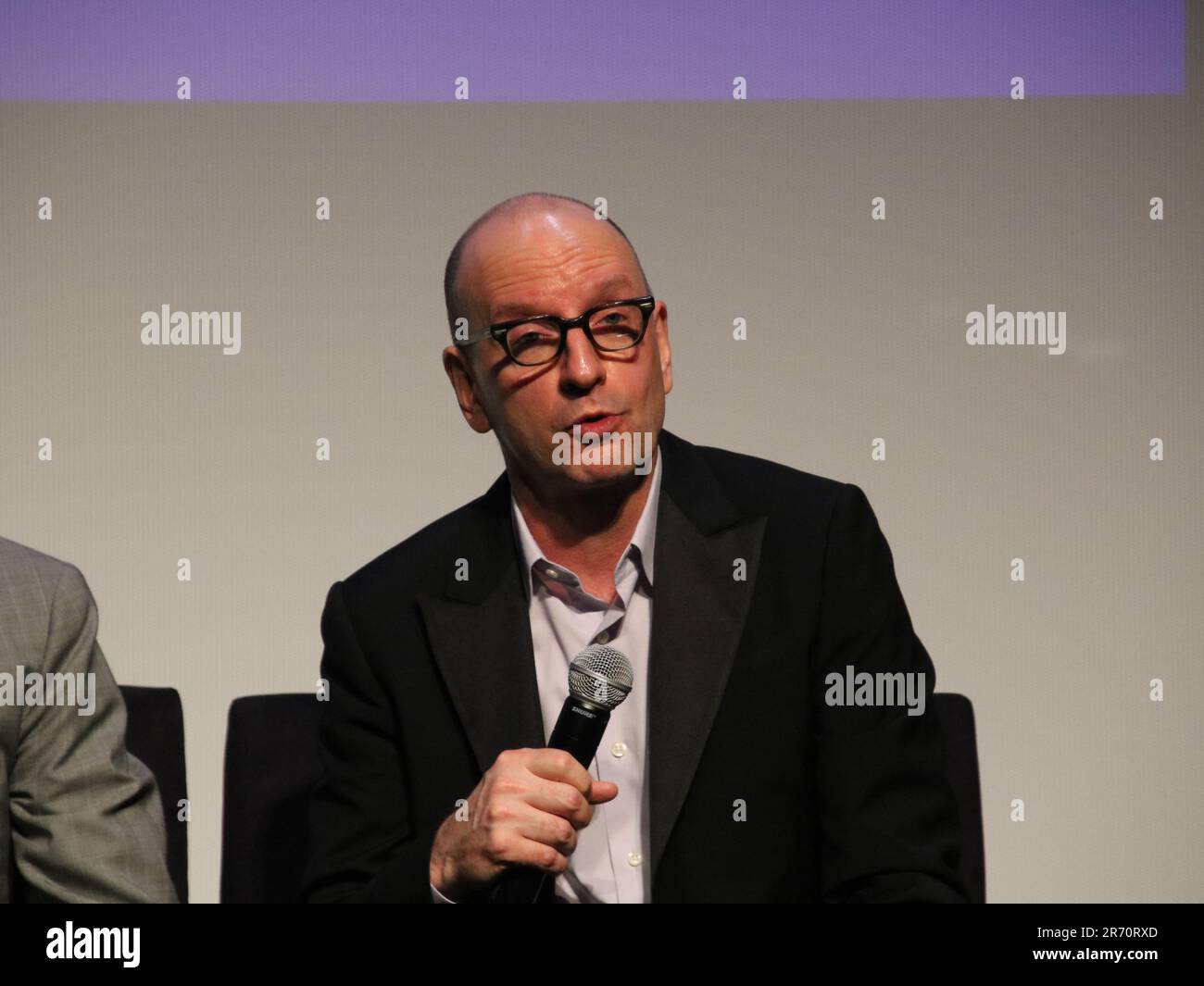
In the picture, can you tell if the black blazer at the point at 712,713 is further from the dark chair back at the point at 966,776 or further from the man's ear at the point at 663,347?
the dark chair back at the point at 966,776

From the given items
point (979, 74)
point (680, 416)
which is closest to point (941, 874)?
point (680, 416)

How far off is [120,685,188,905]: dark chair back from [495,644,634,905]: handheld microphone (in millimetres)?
873

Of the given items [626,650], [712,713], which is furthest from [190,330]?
[712,713]

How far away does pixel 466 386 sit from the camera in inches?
85.0

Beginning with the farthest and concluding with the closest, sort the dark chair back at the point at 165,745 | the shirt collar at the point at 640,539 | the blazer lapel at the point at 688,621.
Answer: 1. the dark chair back at the point at 165,745
2. the shirt collar at the point at 640,539
3. the blazer lapel at the point at 688,621

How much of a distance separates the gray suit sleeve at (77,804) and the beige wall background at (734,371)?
0.68 meters

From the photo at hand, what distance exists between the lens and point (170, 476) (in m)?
2.61

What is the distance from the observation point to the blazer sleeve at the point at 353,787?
2012 millimetres

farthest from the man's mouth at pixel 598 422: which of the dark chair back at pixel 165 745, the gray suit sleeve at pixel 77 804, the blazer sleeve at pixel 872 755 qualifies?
the dark chair back at pixel 165 745

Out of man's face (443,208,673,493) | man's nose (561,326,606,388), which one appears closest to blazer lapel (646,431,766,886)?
man's face (443,208,673,493)

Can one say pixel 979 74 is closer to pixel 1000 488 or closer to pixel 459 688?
pixel 1000 488

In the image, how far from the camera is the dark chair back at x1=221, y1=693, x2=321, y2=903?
2.34 m

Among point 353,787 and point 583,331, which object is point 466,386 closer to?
point 583,331

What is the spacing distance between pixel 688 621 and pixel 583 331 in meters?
0.43
